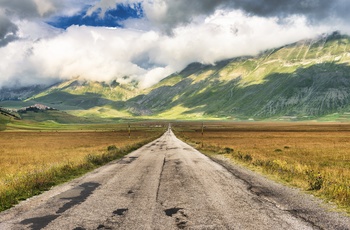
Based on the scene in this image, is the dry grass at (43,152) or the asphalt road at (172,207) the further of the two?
the dry grass at (43,152)

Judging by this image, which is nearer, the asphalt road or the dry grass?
the asphalt road

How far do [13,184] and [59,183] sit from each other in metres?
2.86

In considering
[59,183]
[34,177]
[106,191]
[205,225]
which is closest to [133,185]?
[106,191]

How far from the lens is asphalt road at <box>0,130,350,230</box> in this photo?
965 centimetres

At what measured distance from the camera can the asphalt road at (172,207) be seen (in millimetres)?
9648

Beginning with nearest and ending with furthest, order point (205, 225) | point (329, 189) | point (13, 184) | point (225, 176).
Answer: point (205, 225), point (329, 189), point (13, 184), point (225, 176)

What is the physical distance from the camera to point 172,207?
1176 centimetres

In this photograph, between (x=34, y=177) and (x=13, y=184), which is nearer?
(x=13, y=184)

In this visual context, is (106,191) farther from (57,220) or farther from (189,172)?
(189,172)

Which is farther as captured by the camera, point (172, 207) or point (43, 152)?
point (43, 152)

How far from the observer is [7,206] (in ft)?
39.7

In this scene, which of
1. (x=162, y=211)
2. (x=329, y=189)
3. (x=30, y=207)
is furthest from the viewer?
(x=329, y=189)

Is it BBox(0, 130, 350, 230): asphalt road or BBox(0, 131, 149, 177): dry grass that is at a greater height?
BBox(0, 130, 350, 230): asphalt road

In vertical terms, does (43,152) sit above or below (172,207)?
below
